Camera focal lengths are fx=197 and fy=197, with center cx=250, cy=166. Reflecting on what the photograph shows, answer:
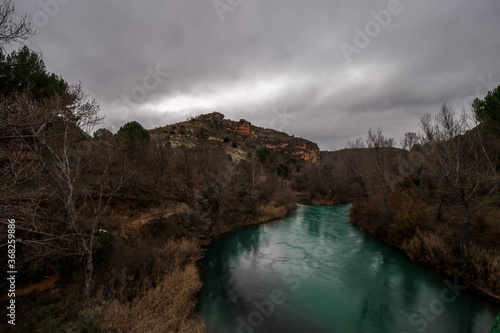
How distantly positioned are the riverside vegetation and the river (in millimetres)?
1117

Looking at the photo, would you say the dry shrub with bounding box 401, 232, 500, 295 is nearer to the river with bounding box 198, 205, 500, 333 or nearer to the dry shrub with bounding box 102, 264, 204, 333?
the river with bounding box 198, 205, 500, 333

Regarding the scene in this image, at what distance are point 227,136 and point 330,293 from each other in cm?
5248

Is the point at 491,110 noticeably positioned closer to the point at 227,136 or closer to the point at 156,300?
the point at 156,300

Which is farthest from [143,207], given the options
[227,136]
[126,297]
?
[227,136]

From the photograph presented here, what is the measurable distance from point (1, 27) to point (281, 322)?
Answer: 12821mm

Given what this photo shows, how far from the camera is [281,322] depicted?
8.61m

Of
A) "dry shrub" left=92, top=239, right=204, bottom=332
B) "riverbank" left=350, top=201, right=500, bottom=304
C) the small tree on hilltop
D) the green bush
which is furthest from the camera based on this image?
the green bush

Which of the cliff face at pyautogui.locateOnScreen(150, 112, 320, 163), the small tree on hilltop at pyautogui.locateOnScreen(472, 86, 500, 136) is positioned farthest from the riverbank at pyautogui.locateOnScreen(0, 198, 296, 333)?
the small tree on hilltop at pyautogui.locateOnScreen(472, 86, 500, 136)

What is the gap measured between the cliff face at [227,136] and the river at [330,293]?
1873 cm

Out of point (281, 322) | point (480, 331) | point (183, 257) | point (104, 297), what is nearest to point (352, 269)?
point (480, 331)

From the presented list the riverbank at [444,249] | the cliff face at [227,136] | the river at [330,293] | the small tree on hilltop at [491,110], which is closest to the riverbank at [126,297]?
the river at [330,293]

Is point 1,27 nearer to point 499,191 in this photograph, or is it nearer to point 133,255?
point 133,255

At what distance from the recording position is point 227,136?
59438mm

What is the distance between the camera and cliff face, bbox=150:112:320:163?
4572cm
